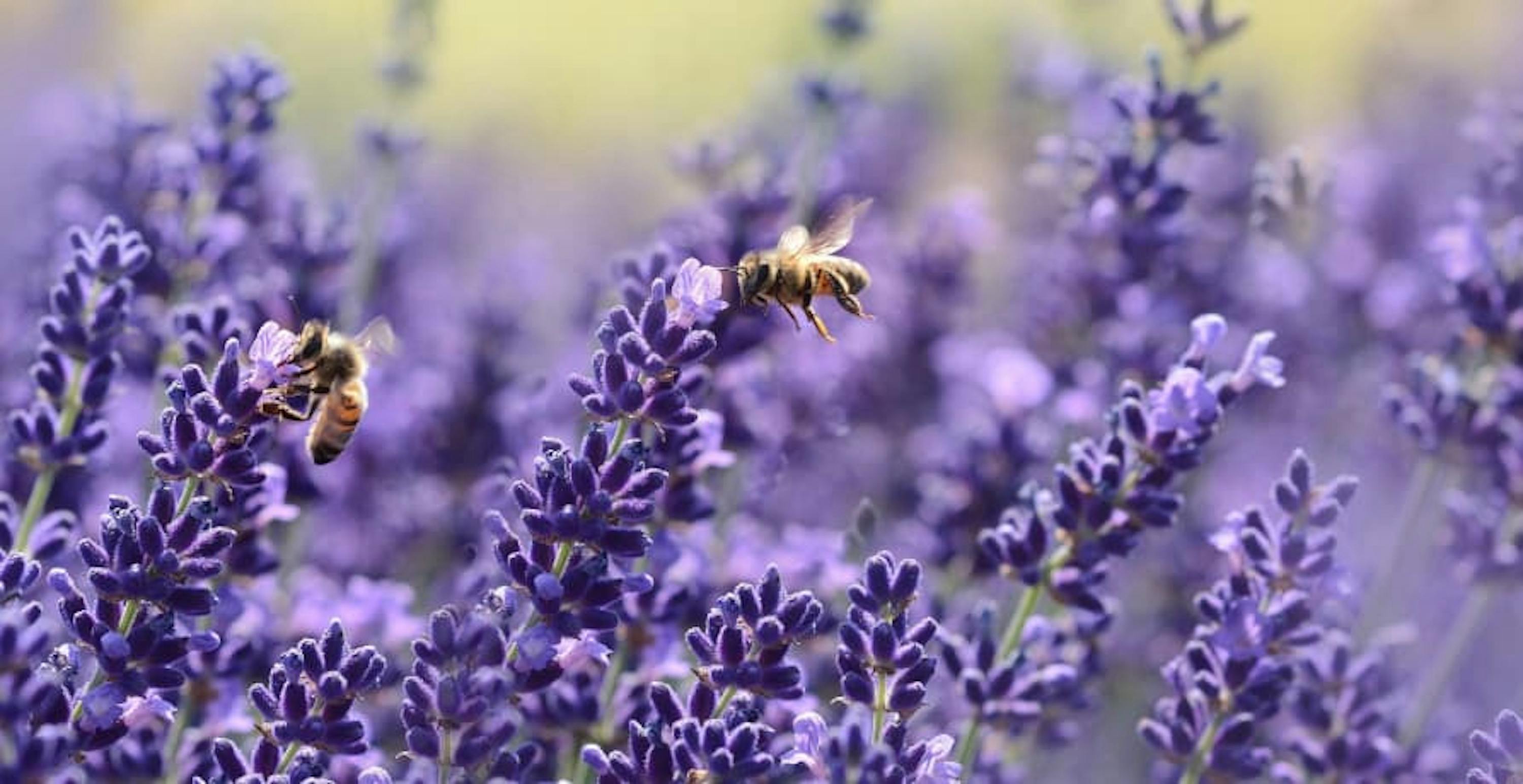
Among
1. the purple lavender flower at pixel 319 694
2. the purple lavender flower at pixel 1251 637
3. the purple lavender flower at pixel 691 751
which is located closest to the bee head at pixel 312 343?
the purple lavender flower at pixel 319 694

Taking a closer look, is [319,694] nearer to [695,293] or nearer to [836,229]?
[695,293]

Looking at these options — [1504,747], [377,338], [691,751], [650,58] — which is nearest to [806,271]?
[377,338]

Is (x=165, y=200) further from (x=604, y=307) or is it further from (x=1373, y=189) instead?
(x=1373, y=189)

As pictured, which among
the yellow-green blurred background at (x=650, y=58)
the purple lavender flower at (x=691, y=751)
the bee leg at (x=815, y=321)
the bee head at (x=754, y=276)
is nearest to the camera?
the purple lavender flower at (x=691, y=751)

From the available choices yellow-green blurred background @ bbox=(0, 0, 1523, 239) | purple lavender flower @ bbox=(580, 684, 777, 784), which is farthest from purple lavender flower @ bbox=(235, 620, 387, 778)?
yellow-green blurred background @ bbox=(0, 0, 1523, 239)

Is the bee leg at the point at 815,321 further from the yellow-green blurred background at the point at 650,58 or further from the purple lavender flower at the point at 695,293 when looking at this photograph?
the yellow-green blurred background at the point at 650,58

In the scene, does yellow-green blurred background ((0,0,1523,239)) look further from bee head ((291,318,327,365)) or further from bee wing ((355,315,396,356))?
bee head ((291,318,327,365))

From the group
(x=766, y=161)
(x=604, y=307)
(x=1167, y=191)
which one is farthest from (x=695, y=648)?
(x=766, y=161)

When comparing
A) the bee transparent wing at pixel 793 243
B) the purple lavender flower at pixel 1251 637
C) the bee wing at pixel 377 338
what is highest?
the bee transparent wing at pixel 793 243
